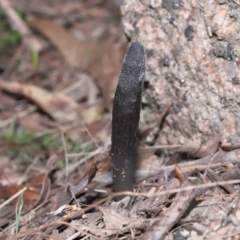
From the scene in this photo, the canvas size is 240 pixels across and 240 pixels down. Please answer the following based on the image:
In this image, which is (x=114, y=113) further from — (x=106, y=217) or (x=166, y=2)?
(x=166, y=2)

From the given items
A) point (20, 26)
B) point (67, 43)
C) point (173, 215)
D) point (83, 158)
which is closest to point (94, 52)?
point (67, 43)

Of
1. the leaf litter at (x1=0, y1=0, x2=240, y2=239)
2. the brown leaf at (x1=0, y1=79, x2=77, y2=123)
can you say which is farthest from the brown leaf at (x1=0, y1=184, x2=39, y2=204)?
the brown leaf at (x1=0, y1=79, x2=77, y2=123)

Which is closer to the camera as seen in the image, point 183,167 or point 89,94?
point 183,167

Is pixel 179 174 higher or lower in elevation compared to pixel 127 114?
lower

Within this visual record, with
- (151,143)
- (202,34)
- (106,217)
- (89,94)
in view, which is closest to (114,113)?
(106,217)

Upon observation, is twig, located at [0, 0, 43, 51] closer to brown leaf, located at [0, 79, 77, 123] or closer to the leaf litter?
the leaf litter

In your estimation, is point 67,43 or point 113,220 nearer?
point 113,220

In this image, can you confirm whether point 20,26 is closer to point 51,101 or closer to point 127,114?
point 51,101
